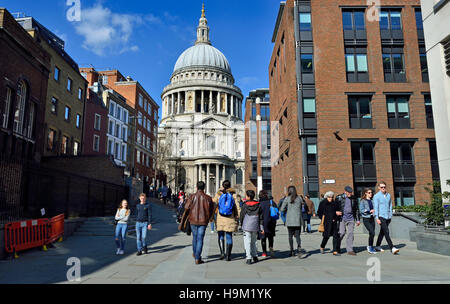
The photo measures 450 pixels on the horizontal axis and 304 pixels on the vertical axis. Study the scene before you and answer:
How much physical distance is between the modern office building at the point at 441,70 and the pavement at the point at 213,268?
3.37 metres

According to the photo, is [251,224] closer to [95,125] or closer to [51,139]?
[51,139]

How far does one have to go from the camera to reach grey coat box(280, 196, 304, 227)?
364 inches

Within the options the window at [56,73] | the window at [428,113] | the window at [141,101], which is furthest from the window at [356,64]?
the window at [141,101]

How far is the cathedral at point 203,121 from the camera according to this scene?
79750mm

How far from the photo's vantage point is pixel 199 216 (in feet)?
26.7

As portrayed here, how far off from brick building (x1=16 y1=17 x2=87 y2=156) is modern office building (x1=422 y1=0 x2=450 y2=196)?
79.2 feet

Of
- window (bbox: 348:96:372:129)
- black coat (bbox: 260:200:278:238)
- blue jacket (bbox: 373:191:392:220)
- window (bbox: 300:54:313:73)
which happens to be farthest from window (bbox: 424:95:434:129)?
black coat (bbox: 260:200:278:238)

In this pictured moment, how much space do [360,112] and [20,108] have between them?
22227 millimetres

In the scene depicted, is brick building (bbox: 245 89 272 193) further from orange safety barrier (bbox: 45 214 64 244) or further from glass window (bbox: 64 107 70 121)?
orange safety barrier (bbox: 45 214 64 244)
